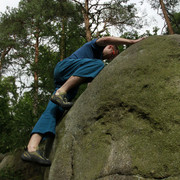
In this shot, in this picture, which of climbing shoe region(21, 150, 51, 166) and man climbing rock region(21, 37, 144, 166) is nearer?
climbing shoe region(21, 150, 51, 166)

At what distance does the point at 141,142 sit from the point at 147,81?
0.71 m

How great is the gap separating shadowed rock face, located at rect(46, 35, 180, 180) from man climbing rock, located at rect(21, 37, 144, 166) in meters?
0.18

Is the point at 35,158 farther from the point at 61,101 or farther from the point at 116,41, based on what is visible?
the point at 116,41

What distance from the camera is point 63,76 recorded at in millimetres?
3131

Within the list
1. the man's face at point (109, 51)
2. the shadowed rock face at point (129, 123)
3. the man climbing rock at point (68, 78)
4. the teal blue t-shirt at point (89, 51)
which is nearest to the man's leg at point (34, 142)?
the man climbing rock at point (68, 78)

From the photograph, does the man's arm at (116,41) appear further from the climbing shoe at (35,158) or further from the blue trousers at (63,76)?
the climbing shoe at (35,158)

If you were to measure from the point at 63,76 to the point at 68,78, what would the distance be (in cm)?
10

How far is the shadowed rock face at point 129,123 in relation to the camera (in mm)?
1784

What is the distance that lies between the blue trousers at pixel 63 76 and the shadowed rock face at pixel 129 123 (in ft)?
0.54

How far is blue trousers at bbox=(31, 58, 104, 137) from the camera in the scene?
8.91 ft

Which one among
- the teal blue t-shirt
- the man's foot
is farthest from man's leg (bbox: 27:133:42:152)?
the teal blue t-shirt

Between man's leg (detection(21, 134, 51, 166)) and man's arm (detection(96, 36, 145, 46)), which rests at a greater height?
man's arm (detection(96, 36, 145, 46))

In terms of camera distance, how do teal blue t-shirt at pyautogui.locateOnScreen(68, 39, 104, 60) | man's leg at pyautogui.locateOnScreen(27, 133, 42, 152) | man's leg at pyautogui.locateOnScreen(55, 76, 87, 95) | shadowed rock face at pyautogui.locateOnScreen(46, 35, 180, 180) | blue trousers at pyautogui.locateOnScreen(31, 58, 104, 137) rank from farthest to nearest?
1. teal blue t-shirt at pyautogui.locateOnScreen(68, 39, 104, 60)
2. man's leg at pyautogui.locateOnScreen(55, 76, 87, 95)
3. blue trousers at pyautogui.locateOnScreen(31, 58, 104, 137)
4. man's leg at pyautogui.locateOnScreen(27, 133, 42, 152)
5. shadowed rock face at pyautogui.locateOnScreen(46, 35, 180, 180)

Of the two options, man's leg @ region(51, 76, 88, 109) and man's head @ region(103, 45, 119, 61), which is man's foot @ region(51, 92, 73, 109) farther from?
man's head @ region(103, 45, 119, 61)
